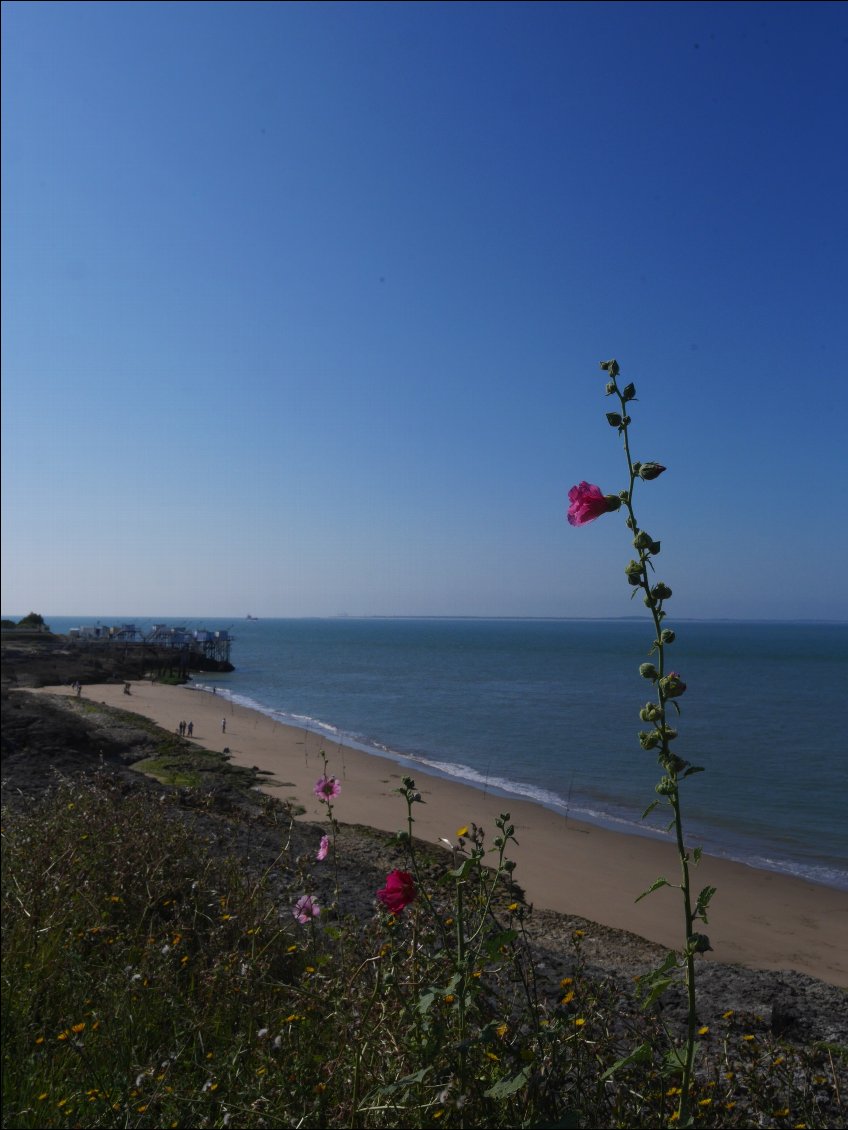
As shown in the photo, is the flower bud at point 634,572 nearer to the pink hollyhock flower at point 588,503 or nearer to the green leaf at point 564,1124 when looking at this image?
the pink hollyhock flower at point 588,503

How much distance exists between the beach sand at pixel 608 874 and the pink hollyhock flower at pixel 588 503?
15.2 feet

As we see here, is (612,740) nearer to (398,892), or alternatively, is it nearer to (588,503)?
(398,892)

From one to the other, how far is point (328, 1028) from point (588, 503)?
2.06m

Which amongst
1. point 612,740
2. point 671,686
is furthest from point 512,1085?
point 612,740

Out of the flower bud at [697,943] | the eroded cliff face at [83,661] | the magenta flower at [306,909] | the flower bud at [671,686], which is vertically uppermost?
the flower bud at [671,686]

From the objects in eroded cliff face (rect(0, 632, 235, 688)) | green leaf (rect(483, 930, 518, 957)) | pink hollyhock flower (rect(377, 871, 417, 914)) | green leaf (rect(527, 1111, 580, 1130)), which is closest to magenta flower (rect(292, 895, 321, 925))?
pink hollyhock flower (rect(377, 871, 417, 914))

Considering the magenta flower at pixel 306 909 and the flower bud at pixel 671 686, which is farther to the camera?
the magenta flower at pixel 306 909

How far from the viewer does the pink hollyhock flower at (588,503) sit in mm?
1857

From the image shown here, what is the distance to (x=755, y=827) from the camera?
14.7m

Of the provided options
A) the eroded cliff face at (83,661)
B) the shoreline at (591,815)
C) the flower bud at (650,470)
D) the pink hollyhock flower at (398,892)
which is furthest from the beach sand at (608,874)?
the eroded cliff face at (83,661)

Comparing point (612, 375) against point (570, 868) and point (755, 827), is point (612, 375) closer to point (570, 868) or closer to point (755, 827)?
point (570, 868)

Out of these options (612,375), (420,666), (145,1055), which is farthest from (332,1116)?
(420,666)

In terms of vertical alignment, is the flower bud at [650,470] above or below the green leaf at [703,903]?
above

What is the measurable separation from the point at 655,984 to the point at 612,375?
4.32 ft
